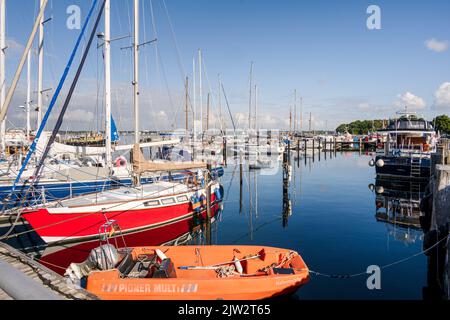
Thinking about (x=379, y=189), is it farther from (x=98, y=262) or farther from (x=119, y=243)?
(x=98, y=262)

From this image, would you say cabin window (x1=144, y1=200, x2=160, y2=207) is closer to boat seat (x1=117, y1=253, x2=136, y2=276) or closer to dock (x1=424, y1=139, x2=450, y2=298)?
boat seat (x1=117, y1=253, x2=136, y2=276)

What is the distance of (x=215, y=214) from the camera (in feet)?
68.1

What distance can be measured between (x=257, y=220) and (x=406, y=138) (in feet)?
84.0

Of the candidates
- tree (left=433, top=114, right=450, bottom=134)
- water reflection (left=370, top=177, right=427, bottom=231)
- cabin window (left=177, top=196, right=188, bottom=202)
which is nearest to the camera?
cabin window (left=177, top=196, right=188, bottom=202)

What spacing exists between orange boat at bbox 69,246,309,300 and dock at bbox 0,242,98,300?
1.93 metres

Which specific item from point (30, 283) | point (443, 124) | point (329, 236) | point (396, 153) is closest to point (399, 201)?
point (396, 153)

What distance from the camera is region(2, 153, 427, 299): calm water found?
10.8 m

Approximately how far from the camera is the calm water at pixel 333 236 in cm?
1076

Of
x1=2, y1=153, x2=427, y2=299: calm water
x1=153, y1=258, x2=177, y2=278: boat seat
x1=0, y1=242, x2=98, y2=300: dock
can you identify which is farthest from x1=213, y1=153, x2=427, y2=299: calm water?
x1=0, y1=242, x2=98, y2=300: dock

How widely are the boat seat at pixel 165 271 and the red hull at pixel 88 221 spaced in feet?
15.6

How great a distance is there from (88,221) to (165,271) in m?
7.03

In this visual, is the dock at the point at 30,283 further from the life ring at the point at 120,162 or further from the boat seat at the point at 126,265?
the life ring at the point at 120,162

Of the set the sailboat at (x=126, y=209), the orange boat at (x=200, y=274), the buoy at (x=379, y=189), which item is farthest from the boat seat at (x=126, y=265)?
the buoy at (x=379, y=189)

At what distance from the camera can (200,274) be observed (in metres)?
9.77
